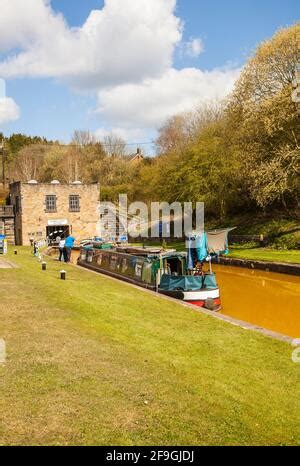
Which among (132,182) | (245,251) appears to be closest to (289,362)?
(245,251)

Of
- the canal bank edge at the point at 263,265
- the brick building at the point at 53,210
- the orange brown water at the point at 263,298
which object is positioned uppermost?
the brick building at the point at 53,210

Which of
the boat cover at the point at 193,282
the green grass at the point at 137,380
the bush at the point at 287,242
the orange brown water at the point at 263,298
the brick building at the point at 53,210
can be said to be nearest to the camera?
the green grass at the point at 137,380

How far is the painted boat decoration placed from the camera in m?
13.3

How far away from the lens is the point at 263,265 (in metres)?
21.4

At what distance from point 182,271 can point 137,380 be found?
963 cm

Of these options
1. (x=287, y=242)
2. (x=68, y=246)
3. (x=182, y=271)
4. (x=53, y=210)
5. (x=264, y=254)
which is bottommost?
(x=264, y=254)

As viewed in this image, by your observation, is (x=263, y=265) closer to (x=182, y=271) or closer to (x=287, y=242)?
(x=287, y=242)

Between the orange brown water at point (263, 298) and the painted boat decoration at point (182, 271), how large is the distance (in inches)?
39.9

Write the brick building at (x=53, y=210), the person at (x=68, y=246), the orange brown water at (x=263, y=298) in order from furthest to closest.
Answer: the brick building at (x=53, y=210), the person at (x=68, y=246), the orange brown water at (x=263, y=298)

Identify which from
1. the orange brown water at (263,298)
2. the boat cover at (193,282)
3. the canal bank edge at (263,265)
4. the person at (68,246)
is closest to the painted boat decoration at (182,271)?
the boat cover at (193,282)

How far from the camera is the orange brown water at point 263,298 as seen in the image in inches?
479

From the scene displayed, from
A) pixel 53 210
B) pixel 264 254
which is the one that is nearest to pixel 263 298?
pixel 264 254

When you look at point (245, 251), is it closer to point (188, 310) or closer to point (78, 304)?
point (188, 310)

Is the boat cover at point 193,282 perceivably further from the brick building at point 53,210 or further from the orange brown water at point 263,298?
the brick building at point 53,210
